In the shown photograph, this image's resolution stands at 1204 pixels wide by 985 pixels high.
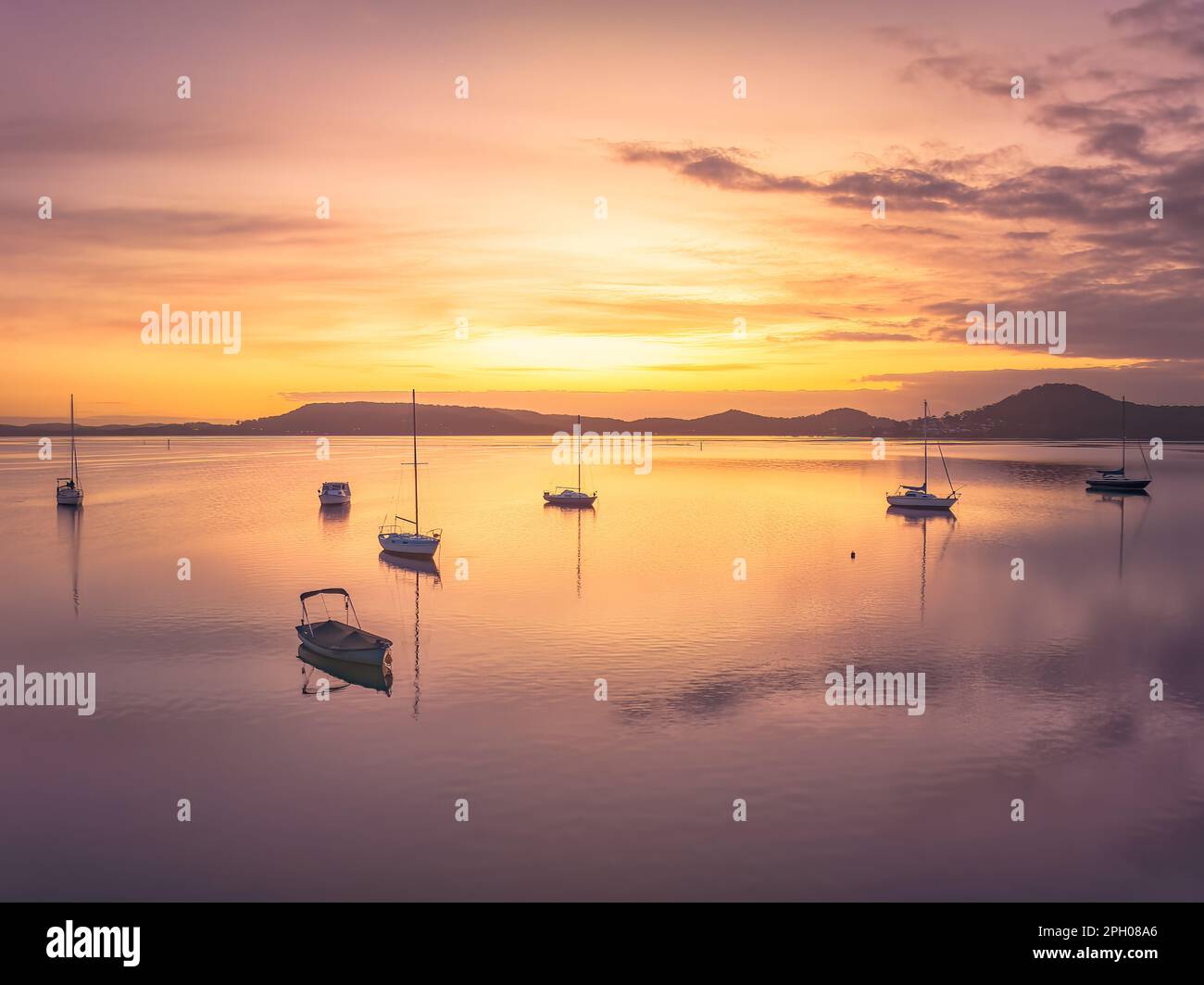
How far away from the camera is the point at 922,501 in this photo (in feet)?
358

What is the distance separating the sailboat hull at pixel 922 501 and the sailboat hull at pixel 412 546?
66.4 metres

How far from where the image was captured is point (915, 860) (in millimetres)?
20750

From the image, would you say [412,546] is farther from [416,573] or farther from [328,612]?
[328,612]

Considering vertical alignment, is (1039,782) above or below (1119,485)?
below

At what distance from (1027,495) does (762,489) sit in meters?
42.4

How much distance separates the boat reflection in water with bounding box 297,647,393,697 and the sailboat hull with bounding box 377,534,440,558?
31212 mm

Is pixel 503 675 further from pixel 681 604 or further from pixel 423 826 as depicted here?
pixel 681 604

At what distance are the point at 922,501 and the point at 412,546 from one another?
68.9 m

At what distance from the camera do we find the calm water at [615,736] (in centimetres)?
2078

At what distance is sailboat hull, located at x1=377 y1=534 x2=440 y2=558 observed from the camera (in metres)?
69.9
